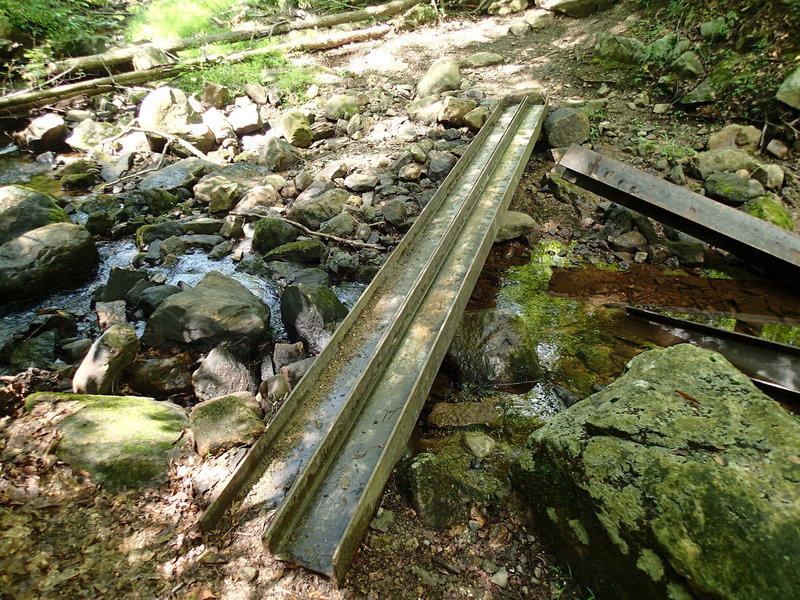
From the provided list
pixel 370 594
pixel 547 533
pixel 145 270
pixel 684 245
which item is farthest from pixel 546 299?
pixel 145 270

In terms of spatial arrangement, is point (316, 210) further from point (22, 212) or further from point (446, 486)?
point (446, 486)

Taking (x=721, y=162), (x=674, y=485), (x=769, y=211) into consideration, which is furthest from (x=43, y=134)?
(x=769, y=211)

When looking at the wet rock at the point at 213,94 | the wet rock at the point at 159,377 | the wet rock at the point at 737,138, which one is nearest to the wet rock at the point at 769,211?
the wet rock at the point at 737,138

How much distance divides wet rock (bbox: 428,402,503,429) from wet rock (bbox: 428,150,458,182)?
143 inches

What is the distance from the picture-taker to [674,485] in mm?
1603

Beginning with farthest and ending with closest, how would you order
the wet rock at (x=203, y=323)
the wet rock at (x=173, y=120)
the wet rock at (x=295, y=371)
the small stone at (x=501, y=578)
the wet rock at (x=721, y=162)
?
the wet rock at (x=173, y=120), the wet rock at (x=721, y=162), the wet rock at (x=203, y=323), the wet rock at (x=295, y=371), the small stone at (x=501, y=578)

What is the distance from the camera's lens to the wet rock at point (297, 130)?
23.5ft

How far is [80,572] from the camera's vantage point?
1.86 meters

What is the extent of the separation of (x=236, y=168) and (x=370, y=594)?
6459 millimetres

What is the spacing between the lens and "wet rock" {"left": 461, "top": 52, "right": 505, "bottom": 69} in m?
9.25

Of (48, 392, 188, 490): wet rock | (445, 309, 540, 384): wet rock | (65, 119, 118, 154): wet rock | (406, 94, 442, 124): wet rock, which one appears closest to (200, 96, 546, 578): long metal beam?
Result: (445, 309, 540, 384): wet rock

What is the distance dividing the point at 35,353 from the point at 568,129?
6596 mm

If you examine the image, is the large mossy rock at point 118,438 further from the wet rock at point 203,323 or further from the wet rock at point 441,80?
the wet rock at point 441,80

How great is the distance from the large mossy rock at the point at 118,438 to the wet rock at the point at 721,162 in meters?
6.26
